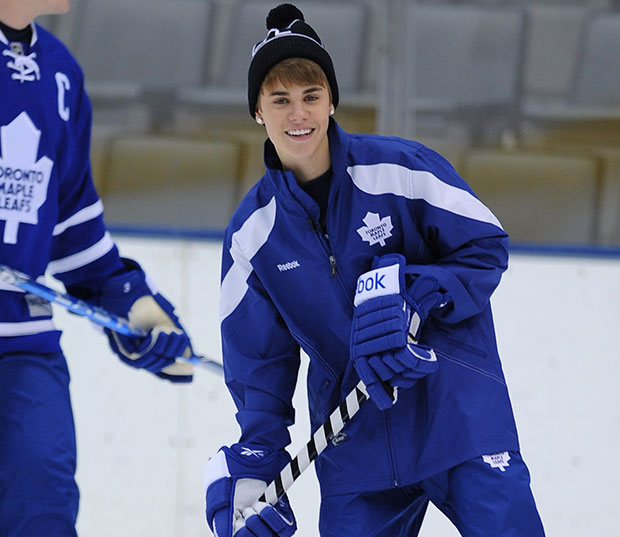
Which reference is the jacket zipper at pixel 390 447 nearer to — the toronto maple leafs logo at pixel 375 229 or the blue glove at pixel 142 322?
the toronto maple leafs logo at pixel 375 229

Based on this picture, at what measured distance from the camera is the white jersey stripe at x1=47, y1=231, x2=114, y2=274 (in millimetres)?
2100

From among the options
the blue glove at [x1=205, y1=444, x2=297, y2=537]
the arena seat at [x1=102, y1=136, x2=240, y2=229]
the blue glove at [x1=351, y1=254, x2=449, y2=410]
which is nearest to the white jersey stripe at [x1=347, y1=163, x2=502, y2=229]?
the blue glove at [x1=351, y1=254, x2=449, y2=410]

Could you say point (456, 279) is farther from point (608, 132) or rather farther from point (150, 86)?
point (150, 86)

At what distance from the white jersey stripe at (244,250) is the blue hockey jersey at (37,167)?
36 cm

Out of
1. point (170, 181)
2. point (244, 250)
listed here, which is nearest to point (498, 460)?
point (244, 250)

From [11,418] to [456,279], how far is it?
73 cm

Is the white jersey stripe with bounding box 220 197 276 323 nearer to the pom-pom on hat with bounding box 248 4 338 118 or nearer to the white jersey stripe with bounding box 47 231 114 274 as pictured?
the pom-pom on hat with bounding box 248 4 338 118

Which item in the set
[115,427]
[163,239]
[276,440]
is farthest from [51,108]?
[115,427]

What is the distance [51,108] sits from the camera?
1.95m

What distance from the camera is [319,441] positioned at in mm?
1695

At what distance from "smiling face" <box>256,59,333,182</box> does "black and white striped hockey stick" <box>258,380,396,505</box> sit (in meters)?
0.36

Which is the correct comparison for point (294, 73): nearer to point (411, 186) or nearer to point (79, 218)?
point (411, 186)

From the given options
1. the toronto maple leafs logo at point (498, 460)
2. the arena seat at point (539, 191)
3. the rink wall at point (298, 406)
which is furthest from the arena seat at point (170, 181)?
the toronto maple leafs logo at point (498, 460)

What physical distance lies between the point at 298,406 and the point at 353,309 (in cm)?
116
